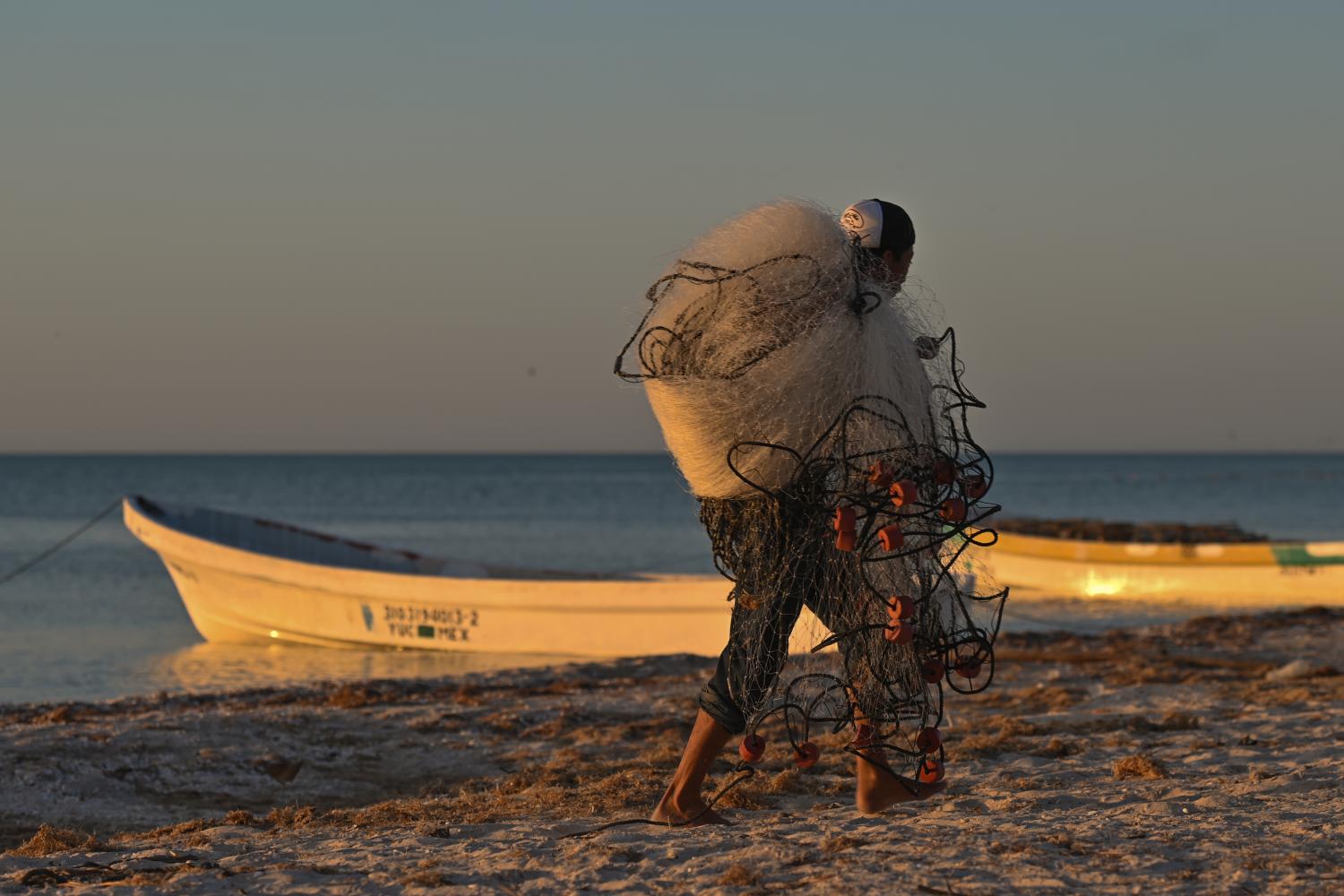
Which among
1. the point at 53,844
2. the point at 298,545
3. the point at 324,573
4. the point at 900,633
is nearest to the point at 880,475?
the point at 900,633

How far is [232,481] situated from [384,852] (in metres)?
101

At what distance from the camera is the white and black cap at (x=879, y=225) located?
13.2ft

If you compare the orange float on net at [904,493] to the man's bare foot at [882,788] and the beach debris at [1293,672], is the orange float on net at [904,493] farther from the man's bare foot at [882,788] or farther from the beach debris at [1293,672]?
the beach debris at [1293,672]

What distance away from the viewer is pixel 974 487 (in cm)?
392

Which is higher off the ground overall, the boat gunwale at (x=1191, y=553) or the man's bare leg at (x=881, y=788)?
the boat gunwale at (x=1191, y=553)

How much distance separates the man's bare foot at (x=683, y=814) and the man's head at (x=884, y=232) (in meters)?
1.67

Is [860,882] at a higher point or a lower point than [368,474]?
lower

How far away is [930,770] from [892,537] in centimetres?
91

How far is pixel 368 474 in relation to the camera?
118 meters

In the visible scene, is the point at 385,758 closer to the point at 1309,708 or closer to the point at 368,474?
the point at 1309,708

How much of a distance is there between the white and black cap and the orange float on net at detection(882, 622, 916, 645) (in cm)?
110

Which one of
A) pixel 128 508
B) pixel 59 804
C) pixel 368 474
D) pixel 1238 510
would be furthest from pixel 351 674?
pixel 368 474

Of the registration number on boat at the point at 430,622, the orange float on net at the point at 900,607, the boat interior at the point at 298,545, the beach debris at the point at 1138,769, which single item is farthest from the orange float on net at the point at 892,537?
the boat interior at the point at 298,545

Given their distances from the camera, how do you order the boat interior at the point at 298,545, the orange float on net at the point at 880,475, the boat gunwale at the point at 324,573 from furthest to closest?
the boat interior at the point at 298,545
the boat gunwale at the point at 324,573
the orange float on net at the point at 880,475
